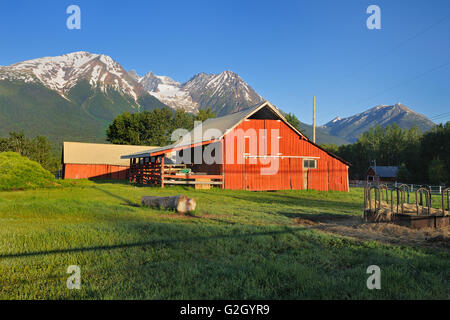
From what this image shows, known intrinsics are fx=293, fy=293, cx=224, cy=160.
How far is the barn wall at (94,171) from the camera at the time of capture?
3950cm

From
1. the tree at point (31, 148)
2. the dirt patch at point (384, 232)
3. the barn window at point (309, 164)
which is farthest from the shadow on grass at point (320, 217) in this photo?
the tree at point (31, 148)

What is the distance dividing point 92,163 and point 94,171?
1138mm

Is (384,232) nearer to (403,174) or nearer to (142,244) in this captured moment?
(142,244)


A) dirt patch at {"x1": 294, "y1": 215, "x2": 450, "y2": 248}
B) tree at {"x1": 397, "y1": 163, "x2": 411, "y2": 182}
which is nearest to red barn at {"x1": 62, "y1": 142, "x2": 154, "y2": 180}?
dirt patch at {"x1": 294, "y1": 215, "x2": 450, "y2": 248}

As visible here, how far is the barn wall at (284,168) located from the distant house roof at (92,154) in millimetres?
23888

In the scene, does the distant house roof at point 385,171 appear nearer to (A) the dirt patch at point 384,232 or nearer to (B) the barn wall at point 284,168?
(B) the barn wall at point 284,168

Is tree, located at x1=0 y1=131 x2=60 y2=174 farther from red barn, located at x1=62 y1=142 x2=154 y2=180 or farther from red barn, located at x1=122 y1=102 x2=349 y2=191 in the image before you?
red barn, located at x1=122 y1=102 x2=349 y2=191

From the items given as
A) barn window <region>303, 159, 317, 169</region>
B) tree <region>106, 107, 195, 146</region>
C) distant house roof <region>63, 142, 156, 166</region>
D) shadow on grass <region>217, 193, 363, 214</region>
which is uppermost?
tree <region>106, 107, 195, 146</region>

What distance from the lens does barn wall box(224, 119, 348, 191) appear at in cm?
2414

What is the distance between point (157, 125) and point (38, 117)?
156m

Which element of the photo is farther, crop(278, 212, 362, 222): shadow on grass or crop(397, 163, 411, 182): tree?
crop(397, 163, 411, 182): tree

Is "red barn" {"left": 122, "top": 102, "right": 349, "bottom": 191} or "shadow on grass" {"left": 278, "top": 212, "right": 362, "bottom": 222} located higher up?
"red barn" {"left": 122, "top": 102, "right": 349, "bottom": 191}

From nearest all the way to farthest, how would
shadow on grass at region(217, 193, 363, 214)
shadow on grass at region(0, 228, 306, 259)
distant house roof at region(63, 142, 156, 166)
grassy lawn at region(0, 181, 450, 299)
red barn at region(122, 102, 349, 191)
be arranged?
grassy lawn at region(0, 181, 450, 299), shadow on grass at region(0, 228, 306, 259), shadow on grass at region(217, 193, 363, 214), red barn at region(122, 102, 349, 191), distant house roof at region(63, 142, 156, 166)

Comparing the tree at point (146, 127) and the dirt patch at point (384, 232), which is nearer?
the dirt patch at point (384, 232)
